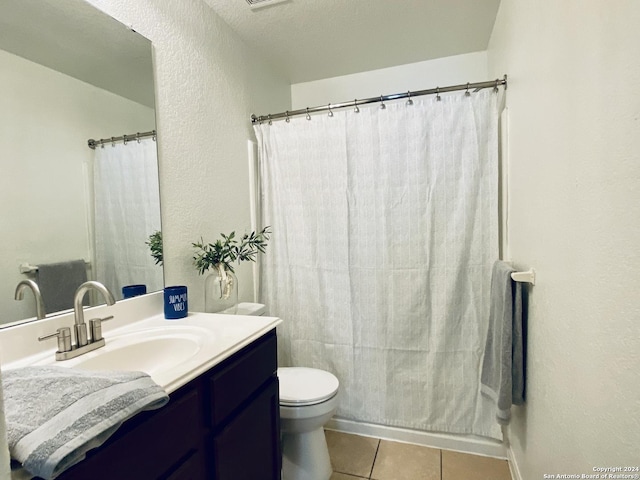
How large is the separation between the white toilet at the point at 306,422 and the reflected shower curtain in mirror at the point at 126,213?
80 cm

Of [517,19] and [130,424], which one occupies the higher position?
[517,19]

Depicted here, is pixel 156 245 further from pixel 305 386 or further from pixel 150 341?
pixel 305 386

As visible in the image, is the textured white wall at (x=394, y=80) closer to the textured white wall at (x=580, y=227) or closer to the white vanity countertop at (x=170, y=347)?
the textured white wall at (x=580, y=227)

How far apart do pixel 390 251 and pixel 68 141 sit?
1502mm

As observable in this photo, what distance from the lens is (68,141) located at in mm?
1075

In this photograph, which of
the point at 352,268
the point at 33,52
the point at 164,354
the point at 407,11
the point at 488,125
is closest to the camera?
the point at 33,52

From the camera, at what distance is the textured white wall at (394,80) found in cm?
223

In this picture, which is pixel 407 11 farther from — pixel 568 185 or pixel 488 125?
pixel 568 185

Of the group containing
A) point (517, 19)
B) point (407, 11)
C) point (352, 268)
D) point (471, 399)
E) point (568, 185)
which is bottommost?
point (471, 399)

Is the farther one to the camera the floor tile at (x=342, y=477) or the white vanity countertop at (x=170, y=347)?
the floor tile at (x=342, y=477)

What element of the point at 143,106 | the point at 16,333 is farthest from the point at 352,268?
the point at 16,333

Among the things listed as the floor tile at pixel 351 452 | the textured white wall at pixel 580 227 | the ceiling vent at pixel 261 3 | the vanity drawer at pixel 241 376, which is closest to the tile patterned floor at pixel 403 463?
the floor tile at pixel 351 452

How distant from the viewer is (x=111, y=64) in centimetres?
126

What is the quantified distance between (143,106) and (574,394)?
1.81m
